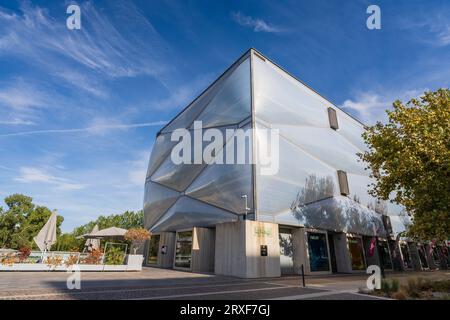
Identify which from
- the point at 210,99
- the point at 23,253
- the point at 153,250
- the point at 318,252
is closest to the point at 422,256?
the point at 318,252

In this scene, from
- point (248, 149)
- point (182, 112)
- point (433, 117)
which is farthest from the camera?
point (182, 112)

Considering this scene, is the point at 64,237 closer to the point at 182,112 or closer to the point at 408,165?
the point at 182,112

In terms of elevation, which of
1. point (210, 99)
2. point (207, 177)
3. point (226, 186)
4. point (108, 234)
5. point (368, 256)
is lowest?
point (368, 256)

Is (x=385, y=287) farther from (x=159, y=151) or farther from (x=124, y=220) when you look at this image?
(x=124, y=220)

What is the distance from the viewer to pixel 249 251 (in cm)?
1714

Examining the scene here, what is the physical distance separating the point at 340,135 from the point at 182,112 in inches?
786

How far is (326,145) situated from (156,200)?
20915mm

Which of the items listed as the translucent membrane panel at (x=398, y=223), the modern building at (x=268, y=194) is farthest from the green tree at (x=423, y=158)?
the translucent membrane panel at (x=398, y=223)

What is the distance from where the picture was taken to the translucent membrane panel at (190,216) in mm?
21141

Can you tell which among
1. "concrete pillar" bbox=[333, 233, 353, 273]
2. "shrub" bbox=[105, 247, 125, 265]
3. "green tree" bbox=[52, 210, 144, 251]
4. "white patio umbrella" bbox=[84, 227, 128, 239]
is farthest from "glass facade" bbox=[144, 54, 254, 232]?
"green tree" bbox=[52, 210, 144, 251]

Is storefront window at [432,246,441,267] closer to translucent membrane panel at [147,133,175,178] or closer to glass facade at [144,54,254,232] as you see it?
glass facade at [144,54,254,232]

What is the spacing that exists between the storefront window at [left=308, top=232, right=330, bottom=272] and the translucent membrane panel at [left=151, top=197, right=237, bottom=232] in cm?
724

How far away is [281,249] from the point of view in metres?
20.6
